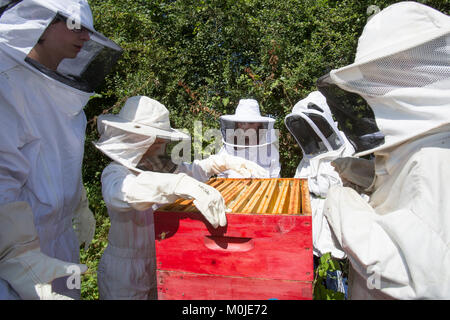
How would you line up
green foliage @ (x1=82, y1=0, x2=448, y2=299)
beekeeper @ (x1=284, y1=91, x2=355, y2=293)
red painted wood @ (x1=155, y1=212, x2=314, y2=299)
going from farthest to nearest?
green foliage @ (x1=82, y1=0, x2=448, y2=299), beekeeper @ (x1=284, y1=91, x2=355, y2=293), red painted wood @ (x1=155, y1=212, x2=314, y2=299)

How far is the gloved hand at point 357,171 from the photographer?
1.80m

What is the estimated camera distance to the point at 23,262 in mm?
1188

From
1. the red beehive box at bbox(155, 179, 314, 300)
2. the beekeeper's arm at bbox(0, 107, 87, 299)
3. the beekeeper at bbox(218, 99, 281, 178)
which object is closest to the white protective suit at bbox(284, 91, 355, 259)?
the beekeeper at bbox(218, 99, 281, 178)

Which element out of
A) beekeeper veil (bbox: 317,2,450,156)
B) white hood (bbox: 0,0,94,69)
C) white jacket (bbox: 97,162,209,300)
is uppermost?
white hood (bbox: 0,0,94,69)

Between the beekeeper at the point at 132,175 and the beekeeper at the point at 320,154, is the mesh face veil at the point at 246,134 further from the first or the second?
the beekeeper at the point at 132,175

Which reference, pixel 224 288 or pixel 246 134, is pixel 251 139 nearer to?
pixel 246 134

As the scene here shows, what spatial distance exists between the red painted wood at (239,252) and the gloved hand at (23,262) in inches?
17.7

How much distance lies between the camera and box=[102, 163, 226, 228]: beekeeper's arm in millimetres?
1341

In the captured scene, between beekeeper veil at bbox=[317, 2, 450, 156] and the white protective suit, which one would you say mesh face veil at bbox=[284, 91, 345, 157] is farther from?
beekeeper veil at bbox=[317, 2, 450, 156]

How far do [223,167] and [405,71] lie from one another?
1.89m

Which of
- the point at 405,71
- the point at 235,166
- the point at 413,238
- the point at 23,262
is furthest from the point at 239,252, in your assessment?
the point at 235,166

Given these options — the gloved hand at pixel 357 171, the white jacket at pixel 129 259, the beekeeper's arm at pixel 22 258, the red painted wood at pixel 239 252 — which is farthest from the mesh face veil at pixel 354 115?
the beekeeper's arm at pixel 22 258

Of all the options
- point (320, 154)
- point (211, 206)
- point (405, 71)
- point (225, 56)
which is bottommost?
point (320, 154)

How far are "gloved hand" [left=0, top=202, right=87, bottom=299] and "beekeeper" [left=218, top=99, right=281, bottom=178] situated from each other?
9.72ft
